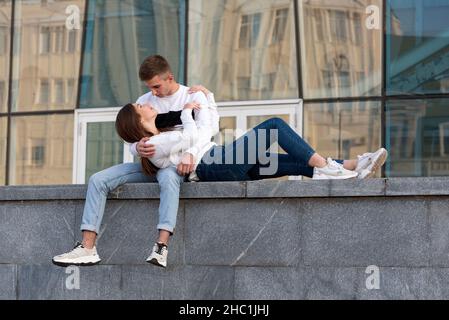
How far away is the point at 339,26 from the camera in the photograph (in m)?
14.6

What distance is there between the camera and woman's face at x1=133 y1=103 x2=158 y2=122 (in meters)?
8.19

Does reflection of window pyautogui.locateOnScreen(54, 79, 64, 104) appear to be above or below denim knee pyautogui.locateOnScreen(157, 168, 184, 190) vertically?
above

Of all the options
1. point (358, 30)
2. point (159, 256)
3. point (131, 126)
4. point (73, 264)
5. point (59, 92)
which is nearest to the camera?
point (159, 256)

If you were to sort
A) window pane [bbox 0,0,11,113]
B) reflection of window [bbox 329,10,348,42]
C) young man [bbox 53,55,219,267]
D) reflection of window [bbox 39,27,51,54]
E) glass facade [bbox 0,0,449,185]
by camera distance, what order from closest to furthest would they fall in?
young man [bbox 53,55,219,267] < glass facade [bbox 0,0,449,185] < reflection of window [bbox 329,10,348,42] < reflection of window [bbox 39,27,51,54] < window pane [bbox 0,0,11,113]

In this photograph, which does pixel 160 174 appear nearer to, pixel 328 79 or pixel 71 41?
pixel 328 79

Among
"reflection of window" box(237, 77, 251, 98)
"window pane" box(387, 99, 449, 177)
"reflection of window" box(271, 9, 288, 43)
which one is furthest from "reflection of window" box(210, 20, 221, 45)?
"window pane" box(387, 99, 449, 177)

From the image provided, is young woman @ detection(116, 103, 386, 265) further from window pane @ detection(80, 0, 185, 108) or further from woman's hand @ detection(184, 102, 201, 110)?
window pane @ detection(80, 0, 185, 108)

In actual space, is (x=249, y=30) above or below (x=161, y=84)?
above

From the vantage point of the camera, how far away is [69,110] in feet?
53.7

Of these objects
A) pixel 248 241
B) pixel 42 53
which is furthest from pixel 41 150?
pixel 248 241

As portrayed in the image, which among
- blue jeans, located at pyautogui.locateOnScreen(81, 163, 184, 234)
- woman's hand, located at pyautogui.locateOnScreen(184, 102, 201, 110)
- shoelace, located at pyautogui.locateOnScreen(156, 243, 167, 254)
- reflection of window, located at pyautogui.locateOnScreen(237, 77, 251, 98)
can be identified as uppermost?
reflection of window, located at pyautogui.locateOnScreen(237, 77, 251, 98)

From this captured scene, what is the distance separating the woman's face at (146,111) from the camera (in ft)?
26.9

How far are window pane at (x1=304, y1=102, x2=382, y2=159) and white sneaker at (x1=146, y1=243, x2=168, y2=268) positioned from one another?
713 centimetres

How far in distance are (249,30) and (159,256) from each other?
8098 mm
